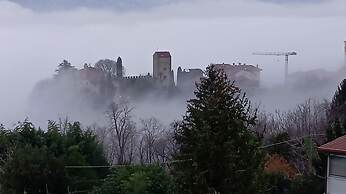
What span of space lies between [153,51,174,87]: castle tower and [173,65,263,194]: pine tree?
193 ft

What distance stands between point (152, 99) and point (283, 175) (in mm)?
44380

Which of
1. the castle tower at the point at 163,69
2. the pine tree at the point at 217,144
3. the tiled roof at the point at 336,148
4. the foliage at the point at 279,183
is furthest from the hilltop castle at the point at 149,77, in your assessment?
the pine tree at the point at 217,144

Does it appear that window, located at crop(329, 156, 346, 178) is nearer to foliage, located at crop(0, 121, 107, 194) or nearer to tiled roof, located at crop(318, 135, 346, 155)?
tiled roof, located at crop(318, 135, 346, 155)

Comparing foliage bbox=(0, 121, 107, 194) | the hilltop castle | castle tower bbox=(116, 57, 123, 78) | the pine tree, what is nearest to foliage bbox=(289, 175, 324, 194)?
foliage bbox=(0, 121, 107, 194)

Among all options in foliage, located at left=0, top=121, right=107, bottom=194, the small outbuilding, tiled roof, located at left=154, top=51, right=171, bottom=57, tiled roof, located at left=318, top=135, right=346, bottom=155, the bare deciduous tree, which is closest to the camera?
tiled roof, located at left=318, top=135, right=346, bottom=155

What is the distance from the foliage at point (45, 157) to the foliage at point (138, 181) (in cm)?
184

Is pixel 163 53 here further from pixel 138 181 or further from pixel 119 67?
pixel 138 181

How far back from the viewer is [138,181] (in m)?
16.5

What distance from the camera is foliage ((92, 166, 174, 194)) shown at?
53.8 feet

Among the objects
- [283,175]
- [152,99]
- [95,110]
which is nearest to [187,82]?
[152,99]

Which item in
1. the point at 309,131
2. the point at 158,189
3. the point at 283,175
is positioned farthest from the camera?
the point at 309,131

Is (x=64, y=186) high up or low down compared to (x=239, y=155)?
down

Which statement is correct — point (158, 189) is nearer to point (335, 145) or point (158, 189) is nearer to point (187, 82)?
point (335, 145)

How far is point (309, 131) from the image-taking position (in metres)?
40.3
